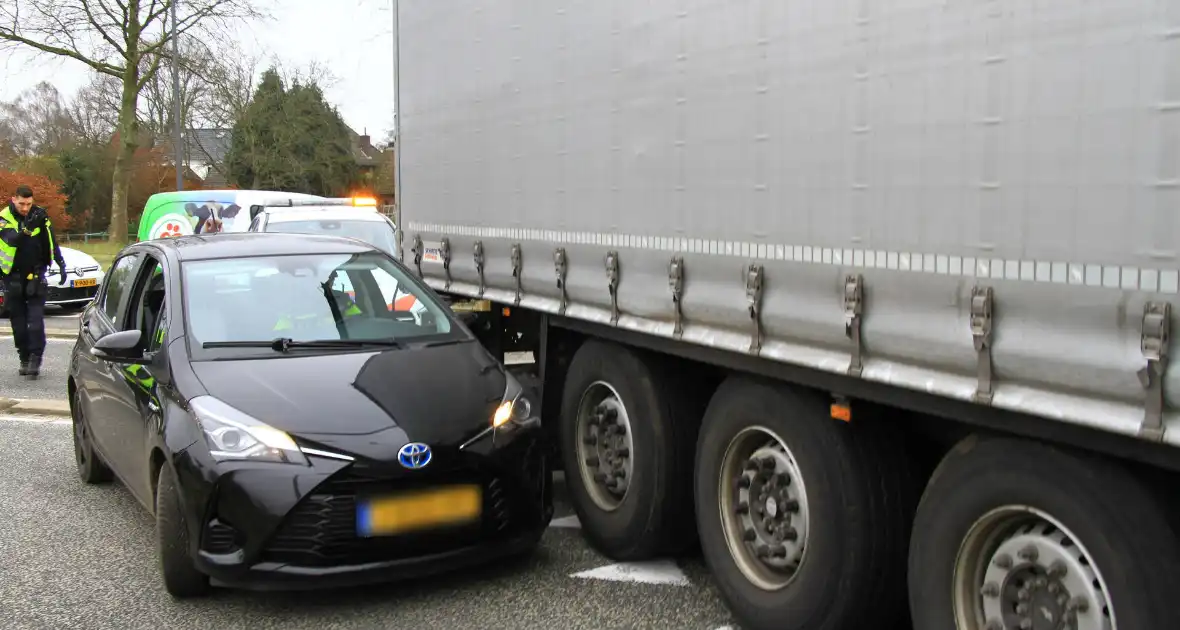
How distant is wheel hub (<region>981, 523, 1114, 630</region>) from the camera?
2.80 metres

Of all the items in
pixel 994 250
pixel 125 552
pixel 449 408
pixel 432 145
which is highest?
pixel 432 145

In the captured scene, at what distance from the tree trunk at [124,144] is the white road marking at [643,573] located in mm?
31463

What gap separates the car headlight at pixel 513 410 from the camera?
4.91m

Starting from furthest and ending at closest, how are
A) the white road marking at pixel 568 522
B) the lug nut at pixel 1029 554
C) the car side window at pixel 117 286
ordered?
1. the car side window at pixel 117 286
2. the white road marking at pixel 568 522
3. the lug nut at pixel 1029 554

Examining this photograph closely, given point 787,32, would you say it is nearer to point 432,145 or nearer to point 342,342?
point 342,342

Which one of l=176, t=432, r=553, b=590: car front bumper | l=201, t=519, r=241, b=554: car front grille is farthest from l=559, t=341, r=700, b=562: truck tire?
l=201, t=519, r=241, b=554: car front grille

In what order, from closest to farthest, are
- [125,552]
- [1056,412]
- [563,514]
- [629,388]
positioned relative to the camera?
[1056,412] < [629,388] < [125,552] < [563,514]

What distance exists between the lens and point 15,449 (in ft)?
25.7

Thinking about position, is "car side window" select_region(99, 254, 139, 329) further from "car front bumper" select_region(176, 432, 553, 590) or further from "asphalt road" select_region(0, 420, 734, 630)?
"car front bumper" select_region(176, 432, 553, 590)

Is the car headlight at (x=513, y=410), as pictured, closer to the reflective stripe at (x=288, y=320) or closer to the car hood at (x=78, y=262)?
the reflective stripe at (x=288, y=320)

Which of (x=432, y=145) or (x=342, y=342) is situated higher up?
(x=432, y=145)

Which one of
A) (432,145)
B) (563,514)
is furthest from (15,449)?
(563,514)

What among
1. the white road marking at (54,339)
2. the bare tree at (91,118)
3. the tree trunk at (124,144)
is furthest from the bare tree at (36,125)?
the white road marking at (54,339)

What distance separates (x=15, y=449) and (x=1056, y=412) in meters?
7.30
